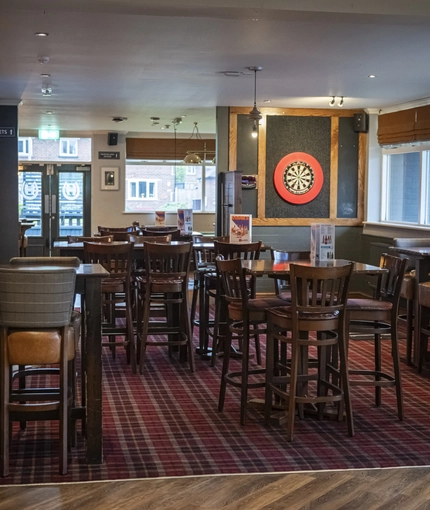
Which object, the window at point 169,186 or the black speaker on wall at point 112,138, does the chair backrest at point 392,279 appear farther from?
the window at point 169,186

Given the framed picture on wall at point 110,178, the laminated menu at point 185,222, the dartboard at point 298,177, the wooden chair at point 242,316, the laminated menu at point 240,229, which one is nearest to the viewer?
the wooden chair at point 242,316

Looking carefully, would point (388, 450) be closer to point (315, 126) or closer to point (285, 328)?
point (285, 328)

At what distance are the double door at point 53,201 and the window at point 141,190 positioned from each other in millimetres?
1096

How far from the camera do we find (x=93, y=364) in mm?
3994

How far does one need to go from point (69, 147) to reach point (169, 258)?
1070cm

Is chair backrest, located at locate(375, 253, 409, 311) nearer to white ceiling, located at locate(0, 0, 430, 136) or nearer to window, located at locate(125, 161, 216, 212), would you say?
white ceiling, located at locate(0, 0, 430, 136)

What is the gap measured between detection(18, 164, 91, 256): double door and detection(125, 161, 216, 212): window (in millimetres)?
1068

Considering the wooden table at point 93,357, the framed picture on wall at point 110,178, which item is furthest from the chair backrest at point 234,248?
the framed picture on wall at point 110,178

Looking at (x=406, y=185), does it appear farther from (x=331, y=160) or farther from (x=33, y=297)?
(x=33, y=297)

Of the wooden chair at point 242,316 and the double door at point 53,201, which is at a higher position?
the double door at point 53,201

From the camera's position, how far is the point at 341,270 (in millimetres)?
4488

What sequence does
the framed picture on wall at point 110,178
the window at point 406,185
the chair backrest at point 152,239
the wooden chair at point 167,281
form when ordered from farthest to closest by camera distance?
1. the framed picture on wall at point 110,178
2. the window at point 406,185
3. the chair backrest at point 152,239
4. the wooden chair at point 167,281

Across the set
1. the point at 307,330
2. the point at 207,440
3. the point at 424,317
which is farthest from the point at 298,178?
the point at 207,440

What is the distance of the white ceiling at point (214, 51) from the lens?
16.7 ft
